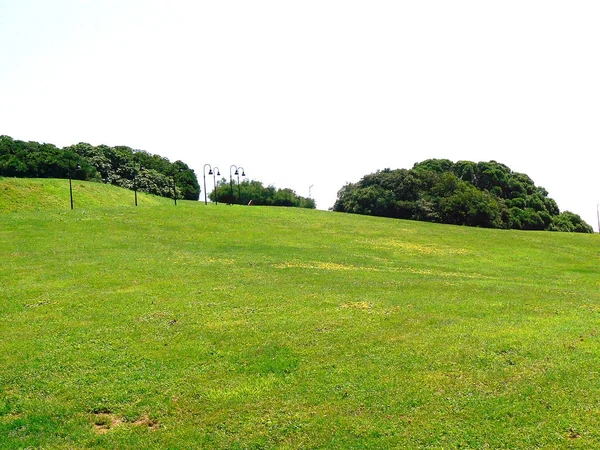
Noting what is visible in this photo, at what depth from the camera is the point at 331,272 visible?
79.5 ft

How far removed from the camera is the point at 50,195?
2360 inches

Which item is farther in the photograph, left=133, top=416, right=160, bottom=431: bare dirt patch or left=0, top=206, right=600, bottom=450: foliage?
left=133, top=416, right=160, bottom=431: bare dirt patch

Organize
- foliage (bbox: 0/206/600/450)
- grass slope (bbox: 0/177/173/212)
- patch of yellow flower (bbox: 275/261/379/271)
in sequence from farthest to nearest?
grass slope (bbox: 0/177/173/212)
patch of yellow flower (bbox: 275/261/379/271)
foliage (bbox: 0/206/600/450)

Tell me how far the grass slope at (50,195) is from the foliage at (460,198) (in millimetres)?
37311

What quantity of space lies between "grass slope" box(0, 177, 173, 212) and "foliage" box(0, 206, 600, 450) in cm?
3398

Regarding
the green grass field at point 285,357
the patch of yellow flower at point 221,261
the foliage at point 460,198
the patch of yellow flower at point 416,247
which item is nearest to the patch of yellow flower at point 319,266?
the green grass field at point 285,357

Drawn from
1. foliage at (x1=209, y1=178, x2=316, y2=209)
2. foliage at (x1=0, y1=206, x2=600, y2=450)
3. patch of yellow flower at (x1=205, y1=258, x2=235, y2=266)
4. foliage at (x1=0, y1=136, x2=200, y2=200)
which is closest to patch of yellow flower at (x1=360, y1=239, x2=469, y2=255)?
foliage at (x1=0, y1=206, x2=600, y2=450)

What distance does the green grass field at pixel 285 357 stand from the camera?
8812 millimetres

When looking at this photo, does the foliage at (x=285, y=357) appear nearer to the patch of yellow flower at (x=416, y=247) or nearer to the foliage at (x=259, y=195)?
the patch of yellow flower at (x=416, y=247)

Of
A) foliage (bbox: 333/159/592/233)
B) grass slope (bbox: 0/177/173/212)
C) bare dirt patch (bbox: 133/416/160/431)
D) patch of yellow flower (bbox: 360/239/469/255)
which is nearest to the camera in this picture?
bare dirt patch (bbox: 133/416/160/431)

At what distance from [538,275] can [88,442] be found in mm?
26497

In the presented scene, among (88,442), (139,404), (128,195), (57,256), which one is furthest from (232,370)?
(128,195)

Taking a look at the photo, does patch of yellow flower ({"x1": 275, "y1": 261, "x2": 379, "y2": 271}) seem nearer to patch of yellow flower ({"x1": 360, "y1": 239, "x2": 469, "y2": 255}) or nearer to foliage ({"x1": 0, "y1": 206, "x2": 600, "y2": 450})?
foliage ({"x1": 0, "y1": 206, "x2": 600, "y2": 450})

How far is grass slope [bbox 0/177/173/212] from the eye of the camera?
55688 millimetres
